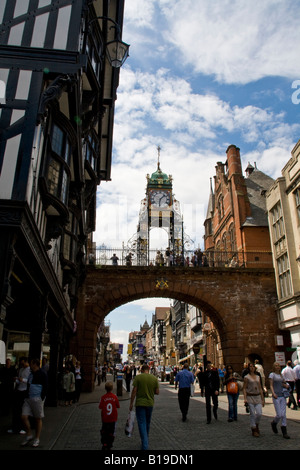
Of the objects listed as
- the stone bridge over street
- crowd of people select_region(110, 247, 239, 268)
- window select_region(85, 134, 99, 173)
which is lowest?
the stone bridge over street

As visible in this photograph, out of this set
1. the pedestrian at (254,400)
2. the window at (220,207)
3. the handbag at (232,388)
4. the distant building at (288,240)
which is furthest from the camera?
the window at (220,207)

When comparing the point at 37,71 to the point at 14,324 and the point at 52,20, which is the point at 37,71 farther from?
the point at 14,324

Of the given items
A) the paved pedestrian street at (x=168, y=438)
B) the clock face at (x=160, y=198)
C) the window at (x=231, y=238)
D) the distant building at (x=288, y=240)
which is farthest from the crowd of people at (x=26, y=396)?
the window at (x=231, y=238)

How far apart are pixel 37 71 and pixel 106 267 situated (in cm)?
1418

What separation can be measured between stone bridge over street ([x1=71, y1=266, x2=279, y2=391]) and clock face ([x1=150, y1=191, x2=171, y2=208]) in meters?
6.58

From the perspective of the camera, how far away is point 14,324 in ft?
49.9

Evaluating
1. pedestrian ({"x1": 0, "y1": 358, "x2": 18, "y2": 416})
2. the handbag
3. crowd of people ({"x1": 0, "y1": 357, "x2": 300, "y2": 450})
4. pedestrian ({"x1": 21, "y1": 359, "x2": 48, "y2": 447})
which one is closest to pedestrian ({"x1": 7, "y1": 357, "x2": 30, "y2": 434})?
crowd of people ({"x1": 0, "y1": 357, "x2": 300, "y2": 450})

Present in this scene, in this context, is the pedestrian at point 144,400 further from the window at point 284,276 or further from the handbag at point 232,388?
the window at point 284,276

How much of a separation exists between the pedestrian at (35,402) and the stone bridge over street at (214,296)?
14178 mm

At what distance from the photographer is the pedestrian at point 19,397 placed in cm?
813

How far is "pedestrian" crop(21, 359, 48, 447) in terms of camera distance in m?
6.69

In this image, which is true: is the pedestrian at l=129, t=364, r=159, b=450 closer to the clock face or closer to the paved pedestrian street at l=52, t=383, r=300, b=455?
the paved pedestrian street at l=52, t=383, r=300, b=455

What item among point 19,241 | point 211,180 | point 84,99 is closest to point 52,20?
point 84,99
